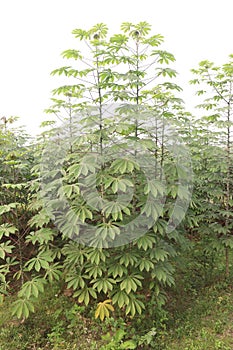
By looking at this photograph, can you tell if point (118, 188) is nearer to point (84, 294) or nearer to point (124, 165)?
point (124, 165)

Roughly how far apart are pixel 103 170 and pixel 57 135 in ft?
3.07

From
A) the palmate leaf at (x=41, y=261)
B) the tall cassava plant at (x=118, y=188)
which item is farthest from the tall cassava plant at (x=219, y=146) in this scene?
the palmate leaf at (x=41, y=261)

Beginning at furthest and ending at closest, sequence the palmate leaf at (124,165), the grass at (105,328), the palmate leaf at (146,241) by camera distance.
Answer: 1. the grass at (105,328)
2. the palmate leaf at (146,241)
3. the palmate leaf at (124,165)

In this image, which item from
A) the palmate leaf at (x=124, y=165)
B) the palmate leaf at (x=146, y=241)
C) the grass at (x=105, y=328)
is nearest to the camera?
the palmate leaf at (x=124, y=165)

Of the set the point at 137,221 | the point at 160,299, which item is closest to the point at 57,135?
the point at 137,221

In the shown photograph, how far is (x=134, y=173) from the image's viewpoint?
8.40 feet

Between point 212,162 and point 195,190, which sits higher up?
point 212,162

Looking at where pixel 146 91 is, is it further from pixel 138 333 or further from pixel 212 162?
pixel 138 333

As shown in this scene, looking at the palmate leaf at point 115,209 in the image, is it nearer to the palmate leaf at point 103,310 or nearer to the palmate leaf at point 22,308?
the palmate leaf at point 103,310

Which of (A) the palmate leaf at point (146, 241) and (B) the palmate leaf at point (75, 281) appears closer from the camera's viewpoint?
(A) the palmate leaf at point (146, 241)

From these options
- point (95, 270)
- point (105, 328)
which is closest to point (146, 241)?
point (95, 270)

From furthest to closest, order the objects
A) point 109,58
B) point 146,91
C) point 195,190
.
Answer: point 195,190 → point 146,91 → point 109,58

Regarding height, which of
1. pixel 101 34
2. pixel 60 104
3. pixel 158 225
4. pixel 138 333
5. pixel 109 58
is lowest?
pixel 138 333

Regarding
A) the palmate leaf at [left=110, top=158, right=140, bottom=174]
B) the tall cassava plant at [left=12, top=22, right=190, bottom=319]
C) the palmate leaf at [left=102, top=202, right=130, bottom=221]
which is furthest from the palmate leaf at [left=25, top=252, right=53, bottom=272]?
the palmate leaf at [left=110, top=158, right=140, bottom=174]
